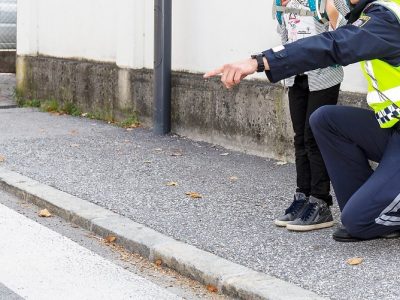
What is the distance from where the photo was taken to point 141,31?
10.0m

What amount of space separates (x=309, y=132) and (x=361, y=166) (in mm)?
439

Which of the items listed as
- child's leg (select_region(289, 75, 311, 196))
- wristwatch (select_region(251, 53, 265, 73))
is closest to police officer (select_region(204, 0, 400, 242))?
wristwatch (select_region(251, 53, 265, 73))

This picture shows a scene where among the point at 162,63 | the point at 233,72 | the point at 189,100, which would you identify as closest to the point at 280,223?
the point at 233,72

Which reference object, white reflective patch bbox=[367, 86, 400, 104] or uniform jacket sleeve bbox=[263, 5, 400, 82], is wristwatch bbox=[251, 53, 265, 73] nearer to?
uniform jacket sleeve bbox=[263, 5, 400, 82]

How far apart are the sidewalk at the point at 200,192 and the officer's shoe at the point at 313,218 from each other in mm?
64

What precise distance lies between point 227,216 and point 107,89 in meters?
4.99

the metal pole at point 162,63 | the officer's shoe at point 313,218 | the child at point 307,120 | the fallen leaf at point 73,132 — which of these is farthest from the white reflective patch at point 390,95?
the fallen leaf at point 73,132

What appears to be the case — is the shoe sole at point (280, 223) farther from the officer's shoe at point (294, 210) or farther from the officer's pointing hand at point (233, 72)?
the officer's pointing hand at point (233, 72)

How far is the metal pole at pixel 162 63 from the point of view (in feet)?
30.5

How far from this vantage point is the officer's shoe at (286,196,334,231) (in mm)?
5562

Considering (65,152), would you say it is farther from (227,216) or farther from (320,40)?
(320,40)

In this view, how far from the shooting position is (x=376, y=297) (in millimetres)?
4332

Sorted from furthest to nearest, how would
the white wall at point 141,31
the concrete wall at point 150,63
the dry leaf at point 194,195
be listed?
the white wall at point 141,31 → the concrete wall at point 150,63 → the dry leaf at point 194,195

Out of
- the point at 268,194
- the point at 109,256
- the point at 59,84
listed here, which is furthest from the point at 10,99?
the point at 109,256
